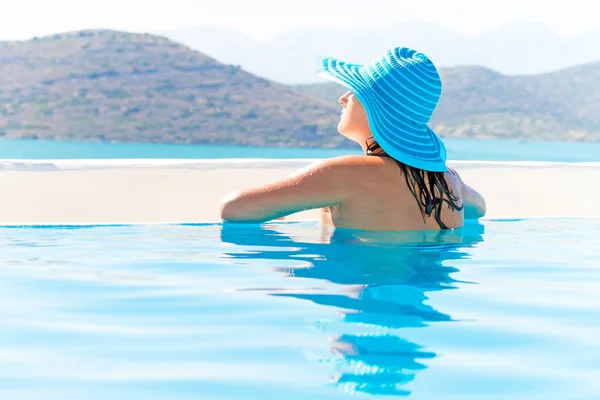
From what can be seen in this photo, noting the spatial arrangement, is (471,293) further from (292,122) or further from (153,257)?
(292,122)

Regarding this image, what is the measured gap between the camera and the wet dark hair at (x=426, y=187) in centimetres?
339

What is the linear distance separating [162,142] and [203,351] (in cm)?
10889

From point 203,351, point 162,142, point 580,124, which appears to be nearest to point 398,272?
point 203,351

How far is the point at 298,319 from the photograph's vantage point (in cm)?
207

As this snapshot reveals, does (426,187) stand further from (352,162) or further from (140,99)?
(140,99)

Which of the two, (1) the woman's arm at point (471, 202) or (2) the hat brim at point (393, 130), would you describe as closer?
(2) the hat brim at point (393, 130)

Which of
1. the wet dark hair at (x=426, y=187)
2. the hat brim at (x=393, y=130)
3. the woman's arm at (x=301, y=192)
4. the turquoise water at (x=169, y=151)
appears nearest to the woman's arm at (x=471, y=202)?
the wet dark hair at (x=426, y=187)

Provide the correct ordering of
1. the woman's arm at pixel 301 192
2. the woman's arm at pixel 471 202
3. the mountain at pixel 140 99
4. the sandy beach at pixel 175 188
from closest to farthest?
the woman's arm at pixel 301 192, the woman's arm at pixel 471 202, the sandy beach at pixel 175 188, the mountain at pixel 140 99

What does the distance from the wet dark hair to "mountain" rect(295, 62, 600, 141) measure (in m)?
119

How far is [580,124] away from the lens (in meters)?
132

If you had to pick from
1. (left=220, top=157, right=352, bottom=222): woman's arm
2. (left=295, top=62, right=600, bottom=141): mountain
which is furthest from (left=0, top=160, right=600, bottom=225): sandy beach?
(left=295, top=62, right=600, bottom=141): mountain

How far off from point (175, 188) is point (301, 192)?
2.34 m

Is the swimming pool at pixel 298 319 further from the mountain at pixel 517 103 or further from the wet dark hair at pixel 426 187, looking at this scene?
the mountain at pixel 517 103

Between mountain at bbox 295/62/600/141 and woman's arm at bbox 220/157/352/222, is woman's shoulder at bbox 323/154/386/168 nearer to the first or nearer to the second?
woman's arm at bbox 220/157/352/222
